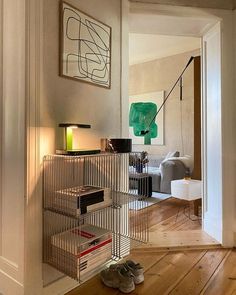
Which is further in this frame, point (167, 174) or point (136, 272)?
point (167, 174)

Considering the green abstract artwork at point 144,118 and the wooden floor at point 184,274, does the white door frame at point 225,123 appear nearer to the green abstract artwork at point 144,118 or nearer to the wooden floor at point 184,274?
the wooden floor at point 184,274

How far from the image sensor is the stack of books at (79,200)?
1533 millimetres

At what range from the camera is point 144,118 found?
6180 mm

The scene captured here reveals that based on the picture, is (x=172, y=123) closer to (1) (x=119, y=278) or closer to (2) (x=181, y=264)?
(2) (x=181, y=264)

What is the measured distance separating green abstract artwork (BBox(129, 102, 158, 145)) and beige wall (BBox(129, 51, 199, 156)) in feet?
0.84

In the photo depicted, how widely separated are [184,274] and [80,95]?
5.13 ft

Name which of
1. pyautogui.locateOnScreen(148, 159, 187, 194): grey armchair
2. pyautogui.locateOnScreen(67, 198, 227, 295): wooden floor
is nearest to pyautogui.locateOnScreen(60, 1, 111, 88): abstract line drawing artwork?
pyautogui.locateOnScreen(67, 198, 227, 295): wooden floor

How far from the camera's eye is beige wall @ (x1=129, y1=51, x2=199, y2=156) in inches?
221

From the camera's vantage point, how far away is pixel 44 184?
1.64 metres

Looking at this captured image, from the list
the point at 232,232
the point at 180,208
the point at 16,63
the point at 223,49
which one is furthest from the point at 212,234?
the point at 16,63

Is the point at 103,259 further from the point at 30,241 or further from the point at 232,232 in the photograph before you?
the point at 232,232

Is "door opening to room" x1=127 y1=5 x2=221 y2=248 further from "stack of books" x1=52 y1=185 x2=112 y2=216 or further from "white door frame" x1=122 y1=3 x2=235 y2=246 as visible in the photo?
"stack of books" x1=52 y1=185 x2=112 y2=216

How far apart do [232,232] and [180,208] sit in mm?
1318

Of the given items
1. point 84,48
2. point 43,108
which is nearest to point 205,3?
point 84,48
